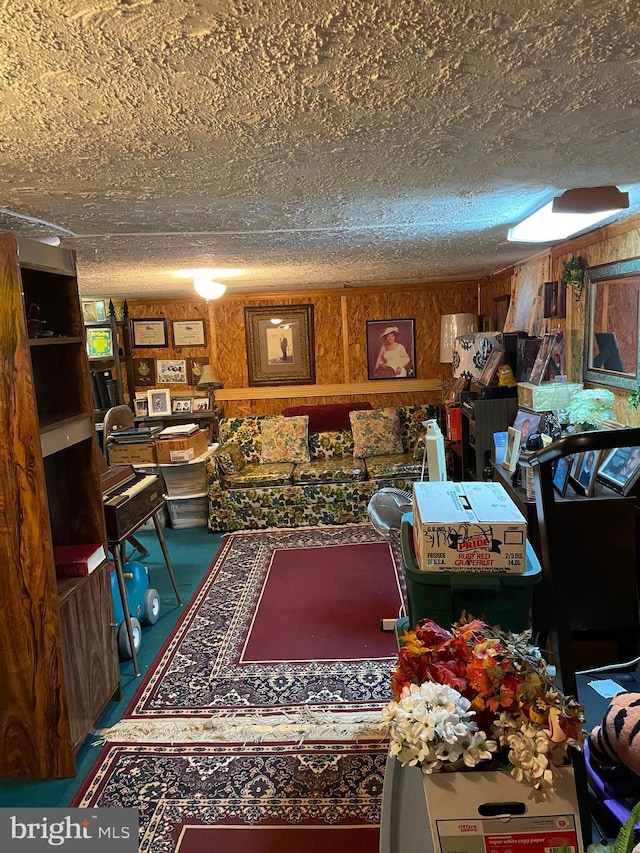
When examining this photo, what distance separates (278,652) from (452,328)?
144 inches

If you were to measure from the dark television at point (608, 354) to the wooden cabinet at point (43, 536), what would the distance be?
259 cm

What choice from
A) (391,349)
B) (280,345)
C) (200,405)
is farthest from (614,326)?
(200,405)

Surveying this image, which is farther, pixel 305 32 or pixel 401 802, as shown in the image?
pixel 401 802

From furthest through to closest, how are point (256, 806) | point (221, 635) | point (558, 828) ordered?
point (221, 635) < point (256, 806) < point (558, 828)

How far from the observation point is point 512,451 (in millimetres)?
3316

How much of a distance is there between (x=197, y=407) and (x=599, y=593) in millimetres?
4608

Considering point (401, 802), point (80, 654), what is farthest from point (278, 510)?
point (401, 802)

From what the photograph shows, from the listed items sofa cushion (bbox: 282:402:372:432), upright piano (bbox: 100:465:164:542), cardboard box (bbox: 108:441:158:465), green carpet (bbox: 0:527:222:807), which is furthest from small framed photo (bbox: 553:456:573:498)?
cardboard box (bbox: 108:441:158:465)

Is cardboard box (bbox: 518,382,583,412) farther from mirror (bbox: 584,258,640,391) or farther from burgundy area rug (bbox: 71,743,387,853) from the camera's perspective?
burgundy area rug (bbox: 71,743,387,853)

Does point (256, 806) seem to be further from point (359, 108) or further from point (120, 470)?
point (359, 108)

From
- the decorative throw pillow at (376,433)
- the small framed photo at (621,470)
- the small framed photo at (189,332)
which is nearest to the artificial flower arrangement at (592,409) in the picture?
the small framed photo at (621,470)

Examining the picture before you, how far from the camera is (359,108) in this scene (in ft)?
3.96

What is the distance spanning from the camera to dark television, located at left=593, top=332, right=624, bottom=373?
295 cm

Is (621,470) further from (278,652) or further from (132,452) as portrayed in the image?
(132,452)
